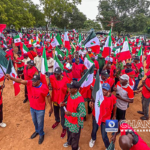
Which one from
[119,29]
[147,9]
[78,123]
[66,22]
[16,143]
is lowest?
[16,143]

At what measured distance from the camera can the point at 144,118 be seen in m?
5.08

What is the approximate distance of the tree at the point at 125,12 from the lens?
30953 millimetres

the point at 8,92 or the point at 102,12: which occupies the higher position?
the point at 102,12

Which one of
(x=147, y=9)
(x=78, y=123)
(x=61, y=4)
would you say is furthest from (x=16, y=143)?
(x=147, y=9)

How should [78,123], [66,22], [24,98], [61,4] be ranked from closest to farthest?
[78,123] < [24,98] < [61,4] < [66,22]

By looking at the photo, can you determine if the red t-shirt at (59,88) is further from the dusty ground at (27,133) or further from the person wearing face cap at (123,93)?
the person wearing face cap at (123,93)

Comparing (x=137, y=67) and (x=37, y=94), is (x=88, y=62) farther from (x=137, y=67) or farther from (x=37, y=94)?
(x=37, y=94)

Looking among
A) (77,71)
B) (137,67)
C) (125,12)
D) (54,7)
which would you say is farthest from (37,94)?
(125,12)

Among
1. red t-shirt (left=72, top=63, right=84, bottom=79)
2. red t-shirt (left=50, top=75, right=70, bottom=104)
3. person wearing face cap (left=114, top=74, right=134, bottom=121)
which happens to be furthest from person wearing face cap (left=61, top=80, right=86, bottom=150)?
red t-shirt (left=72, top=63, right=84, bottom=79)

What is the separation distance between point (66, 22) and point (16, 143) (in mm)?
42548

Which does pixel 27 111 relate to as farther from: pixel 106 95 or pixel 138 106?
pixel 138 106

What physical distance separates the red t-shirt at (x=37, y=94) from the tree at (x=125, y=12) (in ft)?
105

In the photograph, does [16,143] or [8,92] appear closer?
[16,143]

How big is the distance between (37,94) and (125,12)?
1486 inches
